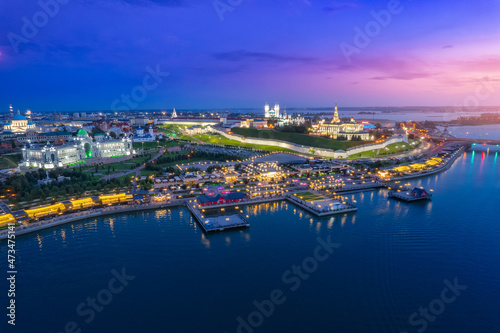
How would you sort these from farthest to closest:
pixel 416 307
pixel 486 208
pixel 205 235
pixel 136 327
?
1. pixel 486 208
2. pixel 205 235
3. pixel 416 307
4. pixel 136 327

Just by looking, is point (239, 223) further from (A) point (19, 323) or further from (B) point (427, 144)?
(B) point (427, 144)

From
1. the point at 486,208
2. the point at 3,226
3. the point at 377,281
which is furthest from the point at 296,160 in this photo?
the point at 3,226

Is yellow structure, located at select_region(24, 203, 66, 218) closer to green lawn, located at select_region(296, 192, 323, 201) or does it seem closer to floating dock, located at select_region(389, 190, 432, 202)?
green lawn, located at select_region(296, 192, 323, 201)

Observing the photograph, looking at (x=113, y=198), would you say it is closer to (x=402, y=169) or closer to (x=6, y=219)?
(x=6, y=219)

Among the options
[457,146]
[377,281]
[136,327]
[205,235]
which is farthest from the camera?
[457,146]

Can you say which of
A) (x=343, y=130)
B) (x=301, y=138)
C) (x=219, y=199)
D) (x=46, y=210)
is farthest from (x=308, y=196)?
(x=343, y=130)
